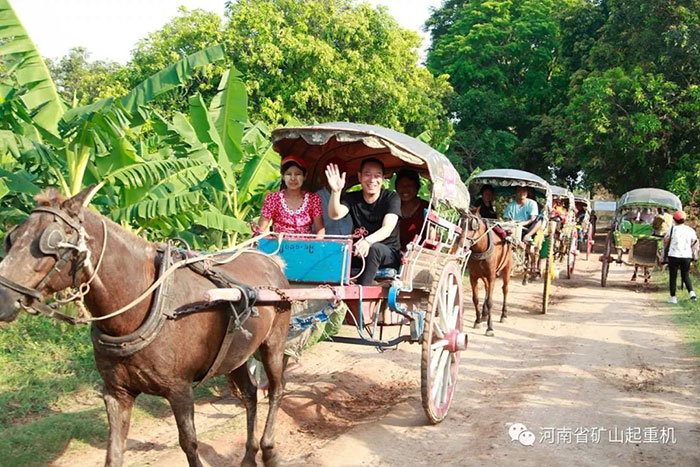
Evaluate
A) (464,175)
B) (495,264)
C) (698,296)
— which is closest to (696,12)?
(464,175)

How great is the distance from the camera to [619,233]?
16703 mm

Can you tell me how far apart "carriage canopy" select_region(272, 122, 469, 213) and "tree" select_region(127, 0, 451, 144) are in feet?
36.8

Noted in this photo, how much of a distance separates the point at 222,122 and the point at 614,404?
6.29 metres

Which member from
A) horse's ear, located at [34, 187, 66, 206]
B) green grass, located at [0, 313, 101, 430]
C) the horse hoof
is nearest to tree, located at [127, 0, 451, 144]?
green grass, located at [0, 313, 101, 430]

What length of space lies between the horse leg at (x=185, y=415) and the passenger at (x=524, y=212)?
9.36 metres

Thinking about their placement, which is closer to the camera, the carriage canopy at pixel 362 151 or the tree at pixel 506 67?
the carriage canopy at pixel 362 151

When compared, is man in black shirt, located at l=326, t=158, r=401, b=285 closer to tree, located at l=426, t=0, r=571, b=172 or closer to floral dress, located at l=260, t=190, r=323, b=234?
floral dress, located at l=260, t=190, r=323, b=234

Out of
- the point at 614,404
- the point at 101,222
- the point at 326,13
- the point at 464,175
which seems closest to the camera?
the point at 101,222

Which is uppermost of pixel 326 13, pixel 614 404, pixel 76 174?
pixel 326 13

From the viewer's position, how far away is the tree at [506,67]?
2800 cm

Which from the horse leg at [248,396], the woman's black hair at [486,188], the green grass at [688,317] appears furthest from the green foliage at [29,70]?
the green grass at [688,317]

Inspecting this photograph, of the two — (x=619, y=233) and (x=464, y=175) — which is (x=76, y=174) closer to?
(x=619, y=233)

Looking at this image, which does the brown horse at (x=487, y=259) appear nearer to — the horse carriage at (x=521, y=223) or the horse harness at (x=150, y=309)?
the horse carriage at (x=521, y=223)

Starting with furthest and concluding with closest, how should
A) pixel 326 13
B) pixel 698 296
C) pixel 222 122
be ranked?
pixel 326 13, pixel 698 296, pixel 222 122
